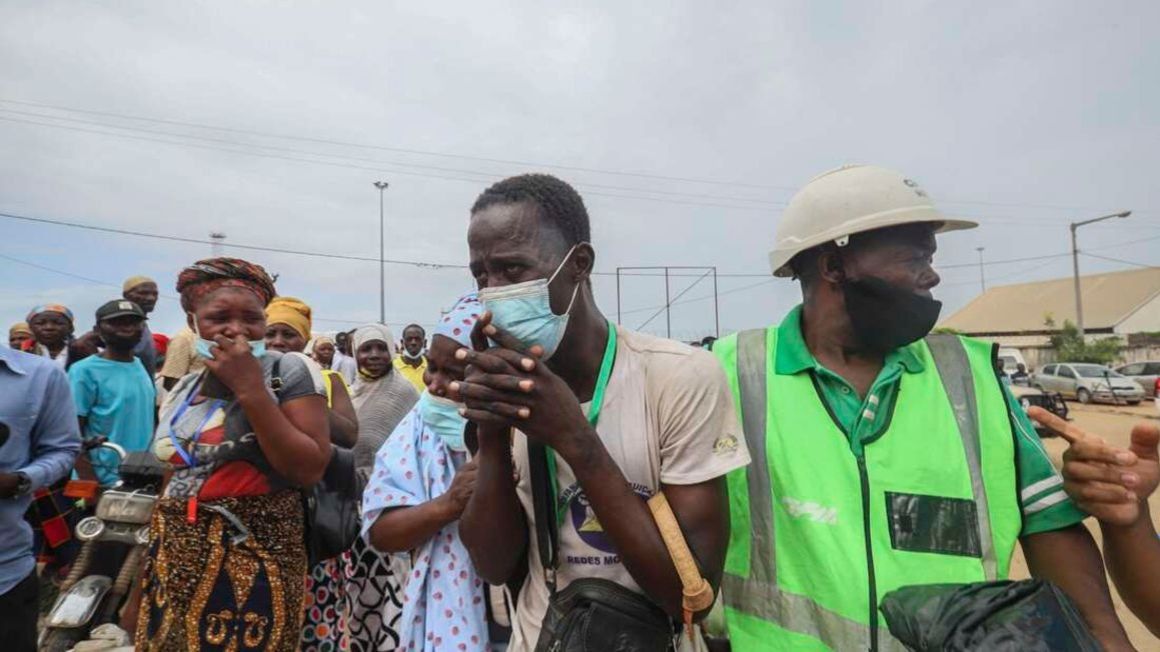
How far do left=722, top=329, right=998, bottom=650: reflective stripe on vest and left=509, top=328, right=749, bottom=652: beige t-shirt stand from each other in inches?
8.0

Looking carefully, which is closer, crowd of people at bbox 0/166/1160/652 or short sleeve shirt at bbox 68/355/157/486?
crowd of people at bbox 0/166/1160/652

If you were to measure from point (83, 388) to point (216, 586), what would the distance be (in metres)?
3.07

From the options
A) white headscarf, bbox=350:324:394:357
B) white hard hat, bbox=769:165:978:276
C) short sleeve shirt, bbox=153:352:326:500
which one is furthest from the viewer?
white headscarf, bbox=350:324:394:357

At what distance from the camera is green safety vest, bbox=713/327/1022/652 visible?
148 cm

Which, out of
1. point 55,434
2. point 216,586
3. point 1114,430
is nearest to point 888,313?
point 216,586

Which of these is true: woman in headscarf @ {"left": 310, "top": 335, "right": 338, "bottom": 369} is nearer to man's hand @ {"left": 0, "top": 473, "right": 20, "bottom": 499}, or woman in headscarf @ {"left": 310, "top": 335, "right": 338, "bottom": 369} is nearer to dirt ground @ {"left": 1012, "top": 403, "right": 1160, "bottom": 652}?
man's hand @ {"left": 0, "top": 473, "right": 20, "bottom": 499}

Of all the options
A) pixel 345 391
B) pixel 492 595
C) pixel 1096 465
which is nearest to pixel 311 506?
pixel 492 595

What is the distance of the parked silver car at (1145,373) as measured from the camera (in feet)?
70.6

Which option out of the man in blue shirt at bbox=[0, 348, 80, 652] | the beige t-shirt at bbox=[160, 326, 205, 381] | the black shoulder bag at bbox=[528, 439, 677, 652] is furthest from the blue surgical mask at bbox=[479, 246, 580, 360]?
the beige t-shirt at bbox=[160, 326, 205, 381]

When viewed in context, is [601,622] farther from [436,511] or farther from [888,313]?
[888,313]

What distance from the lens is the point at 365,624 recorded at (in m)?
2.55

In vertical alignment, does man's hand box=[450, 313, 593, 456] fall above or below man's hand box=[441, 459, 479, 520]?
above

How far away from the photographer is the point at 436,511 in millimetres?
1943

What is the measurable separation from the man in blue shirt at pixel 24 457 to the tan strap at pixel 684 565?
2.87 m
